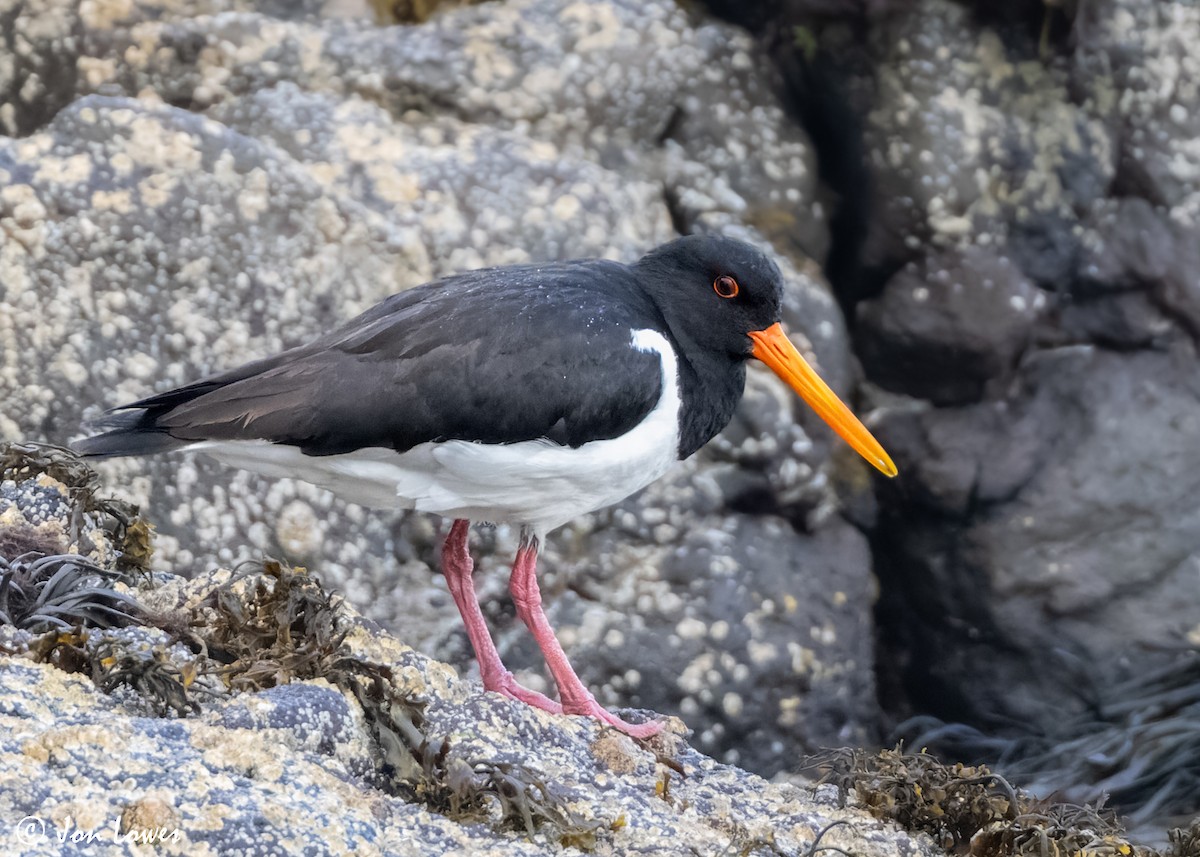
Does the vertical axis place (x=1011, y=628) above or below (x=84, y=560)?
below

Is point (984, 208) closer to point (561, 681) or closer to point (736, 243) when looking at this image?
point (736, 243)

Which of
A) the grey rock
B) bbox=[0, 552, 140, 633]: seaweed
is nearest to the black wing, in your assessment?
bbox=[0, 552, 140, 633]: seaweed

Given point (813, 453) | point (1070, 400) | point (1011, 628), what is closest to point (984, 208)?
point (1070, 400)

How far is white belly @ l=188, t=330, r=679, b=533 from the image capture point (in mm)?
3373

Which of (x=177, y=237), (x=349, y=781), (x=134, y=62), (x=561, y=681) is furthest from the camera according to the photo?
(x=134, y=62)

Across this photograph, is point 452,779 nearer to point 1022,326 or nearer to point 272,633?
point 272,633

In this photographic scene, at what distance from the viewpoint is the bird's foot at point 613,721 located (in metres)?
3.55

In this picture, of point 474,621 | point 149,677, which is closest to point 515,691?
point 474,621

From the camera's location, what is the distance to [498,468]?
133 inches

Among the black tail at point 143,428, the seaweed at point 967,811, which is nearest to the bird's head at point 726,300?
the seaweed at point 967,811

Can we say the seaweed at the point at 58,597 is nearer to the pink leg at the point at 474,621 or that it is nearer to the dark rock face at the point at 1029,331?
the pink leg at the point at 474,621

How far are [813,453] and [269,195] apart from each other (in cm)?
238

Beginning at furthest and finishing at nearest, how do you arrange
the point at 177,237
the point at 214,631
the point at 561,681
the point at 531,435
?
the point at 177,237 < the point at 561,681 < the point at 531,435 < the point at 214,631

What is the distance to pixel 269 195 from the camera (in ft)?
16.4
